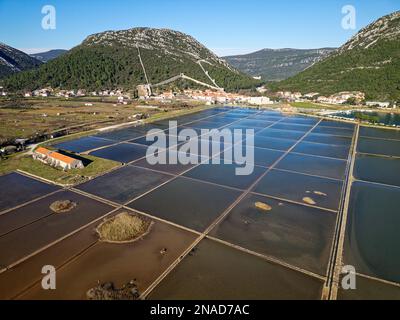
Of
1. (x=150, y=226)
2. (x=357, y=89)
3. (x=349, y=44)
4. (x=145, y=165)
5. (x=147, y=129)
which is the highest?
(x=349, y=44)

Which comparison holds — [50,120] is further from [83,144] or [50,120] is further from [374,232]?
[374,232]

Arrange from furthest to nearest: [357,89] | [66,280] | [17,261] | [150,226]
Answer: [357,89] < [150,226] < [17,261] < [66,280]

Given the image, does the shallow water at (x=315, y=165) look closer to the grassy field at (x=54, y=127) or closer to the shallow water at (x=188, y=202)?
the shallow water at (x=188, y=202)

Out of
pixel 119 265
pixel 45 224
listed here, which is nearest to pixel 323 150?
pixel 119 265

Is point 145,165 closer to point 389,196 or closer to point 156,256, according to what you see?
point 156,256

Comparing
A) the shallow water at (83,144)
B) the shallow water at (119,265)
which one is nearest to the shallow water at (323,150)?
the shallow water at (119,265)

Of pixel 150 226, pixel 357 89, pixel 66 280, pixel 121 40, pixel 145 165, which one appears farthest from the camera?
pixel 121 40
